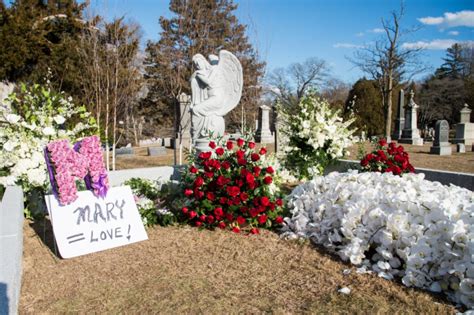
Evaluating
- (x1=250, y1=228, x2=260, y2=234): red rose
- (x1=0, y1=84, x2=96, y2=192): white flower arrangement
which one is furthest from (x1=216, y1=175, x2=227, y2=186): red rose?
(x1=0, y1=84, x2=96, y2=192): white flower arrangement

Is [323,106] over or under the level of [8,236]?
over

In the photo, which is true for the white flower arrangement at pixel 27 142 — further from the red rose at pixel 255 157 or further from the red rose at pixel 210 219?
the red rose at pixel 255 157

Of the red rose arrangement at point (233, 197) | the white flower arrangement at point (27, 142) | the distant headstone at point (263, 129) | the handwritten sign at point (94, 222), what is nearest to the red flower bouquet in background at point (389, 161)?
the red rose arrangement at point (233, 197)

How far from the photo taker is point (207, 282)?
2996mm

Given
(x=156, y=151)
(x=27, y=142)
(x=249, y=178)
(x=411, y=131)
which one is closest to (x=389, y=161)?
(x=249, y=178)

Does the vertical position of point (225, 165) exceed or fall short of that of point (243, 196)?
it exceeds it

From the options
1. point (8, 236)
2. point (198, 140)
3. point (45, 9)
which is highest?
point (45, 9)

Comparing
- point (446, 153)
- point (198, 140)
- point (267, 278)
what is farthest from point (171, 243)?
point (446, 153)

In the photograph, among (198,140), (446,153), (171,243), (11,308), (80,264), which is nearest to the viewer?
(11,308)

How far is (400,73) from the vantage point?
25734mm

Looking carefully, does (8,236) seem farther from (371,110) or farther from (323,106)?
(371,110)

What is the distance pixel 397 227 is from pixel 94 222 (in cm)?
301

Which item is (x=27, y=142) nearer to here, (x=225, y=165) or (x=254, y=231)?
(x=225, y=165)

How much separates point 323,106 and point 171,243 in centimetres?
410
